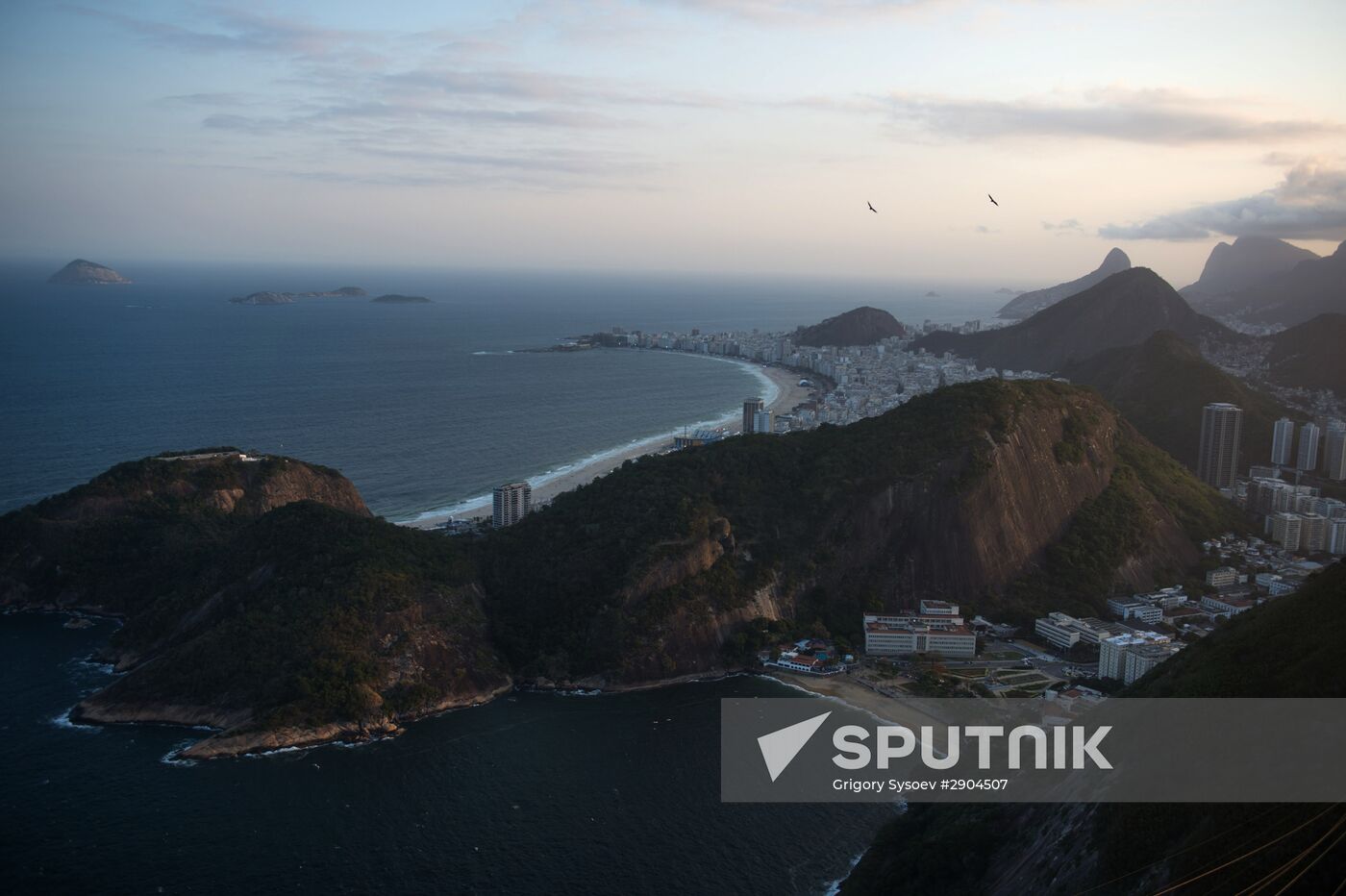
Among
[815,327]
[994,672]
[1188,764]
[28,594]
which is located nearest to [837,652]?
[994,672]

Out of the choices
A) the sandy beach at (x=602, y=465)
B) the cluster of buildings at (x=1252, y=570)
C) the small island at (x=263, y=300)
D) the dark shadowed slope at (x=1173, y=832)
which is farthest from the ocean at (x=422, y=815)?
the small island at (x=263, y=300)

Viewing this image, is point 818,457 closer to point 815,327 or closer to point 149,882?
point 149,882

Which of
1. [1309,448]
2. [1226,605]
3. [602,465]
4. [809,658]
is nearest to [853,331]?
[1309,448]

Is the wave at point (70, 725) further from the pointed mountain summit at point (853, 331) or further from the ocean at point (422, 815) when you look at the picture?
the pointed mountain summit at point (853, 331)

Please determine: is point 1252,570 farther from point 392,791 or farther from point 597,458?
point 597,458

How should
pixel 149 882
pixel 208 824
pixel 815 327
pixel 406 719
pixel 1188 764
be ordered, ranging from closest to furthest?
pixel 1188 764, pixel 149 882, pixel 208 824, pixel 406 719, pixel 815 327

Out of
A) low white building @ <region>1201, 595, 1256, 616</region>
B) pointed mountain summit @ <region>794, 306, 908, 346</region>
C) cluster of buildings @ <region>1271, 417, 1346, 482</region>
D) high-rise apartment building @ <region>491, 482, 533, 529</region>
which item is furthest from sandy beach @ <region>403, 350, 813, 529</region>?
cluster of buildings @ <region>1271, 417, 1346, 482</region>
